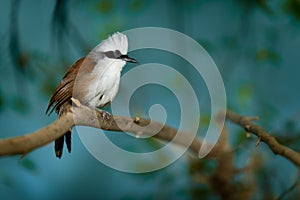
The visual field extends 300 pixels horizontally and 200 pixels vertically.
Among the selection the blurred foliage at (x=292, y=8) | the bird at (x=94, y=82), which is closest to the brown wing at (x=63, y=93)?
the bird at (x=94, y=82)

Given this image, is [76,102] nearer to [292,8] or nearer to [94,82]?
[94,82]

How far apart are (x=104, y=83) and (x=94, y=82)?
0.06 feet

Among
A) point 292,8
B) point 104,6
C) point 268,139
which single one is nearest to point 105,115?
point 268,139

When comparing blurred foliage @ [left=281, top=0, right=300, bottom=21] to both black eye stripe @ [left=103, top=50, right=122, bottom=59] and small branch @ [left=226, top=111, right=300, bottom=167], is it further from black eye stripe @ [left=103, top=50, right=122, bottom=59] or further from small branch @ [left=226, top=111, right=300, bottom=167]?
black eye stripe @ [left=103, top=50, right=122, bottom=59]

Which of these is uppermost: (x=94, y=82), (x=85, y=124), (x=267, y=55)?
(x=267, y=55)

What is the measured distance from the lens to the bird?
86 cm

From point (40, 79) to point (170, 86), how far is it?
0.37 m

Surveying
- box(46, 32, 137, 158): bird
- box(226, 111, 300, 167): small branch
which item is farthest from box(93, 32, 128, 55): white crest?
box(226, 111, 300, 167): small branch

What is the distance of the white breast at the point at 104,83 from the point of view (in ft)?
2.84

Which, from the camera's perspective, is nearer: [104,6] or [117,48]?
[117,48]

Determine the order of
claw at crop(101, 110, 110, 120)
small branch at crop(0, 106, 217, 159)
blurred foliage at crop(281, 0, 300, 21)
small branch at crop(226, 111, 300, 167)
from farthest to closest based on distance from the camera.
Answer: blurred foliage at crop(281, 0, 300, 21) → small branch at crop(226, 111, 300, 167) → claw at crop(101, 110, 110, 120) → small branch at crop(0, 106, 217, 159)

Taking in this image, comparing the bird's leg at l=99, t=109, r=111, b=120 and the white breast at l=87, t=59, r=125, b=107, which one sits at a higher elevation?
the white breast at l=87, t=59, r=125, b=107

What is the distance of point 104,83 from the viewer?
0.87m

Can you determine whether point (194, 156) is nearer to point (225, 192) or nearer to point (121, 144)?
point (225, 192)
